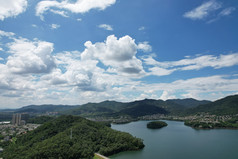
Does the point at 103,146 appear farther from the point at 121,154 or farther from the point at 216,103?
the point at 216,103

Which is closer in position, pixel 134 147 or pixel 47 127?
pixel 134 147

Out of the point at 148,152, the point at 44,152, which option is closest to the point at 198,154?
the point at 148,152

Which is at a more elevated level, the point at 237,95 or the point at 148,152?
the point at 237,95

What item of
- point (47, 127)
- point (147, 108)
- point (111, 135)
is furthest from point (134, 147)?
point (147, 108)

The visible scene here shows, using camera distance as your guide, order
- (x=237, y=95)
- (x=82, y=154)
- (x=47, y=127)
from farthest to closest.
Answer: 1. (x=237, y=95)
2. (x=47, y=127)
3. (x=82, y=154)

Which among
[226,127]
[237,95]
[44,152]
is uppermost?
[237,95]

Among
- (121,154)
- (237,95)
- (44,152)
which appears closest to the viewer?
(44,152)
